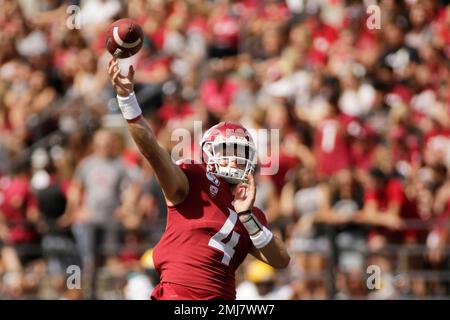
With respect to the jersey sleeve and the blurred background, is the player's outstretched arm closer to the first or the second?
the jersey sleeve

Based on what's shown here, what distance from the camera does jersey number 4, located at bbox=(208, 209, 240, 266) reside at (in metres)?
6.70

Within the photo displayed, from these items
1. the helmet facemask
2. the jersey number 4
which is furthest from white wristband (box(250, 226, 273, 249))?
the helmet facemask

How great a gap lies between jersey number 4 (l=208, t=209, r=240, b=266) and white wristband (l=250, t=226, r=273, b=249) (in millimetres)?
135

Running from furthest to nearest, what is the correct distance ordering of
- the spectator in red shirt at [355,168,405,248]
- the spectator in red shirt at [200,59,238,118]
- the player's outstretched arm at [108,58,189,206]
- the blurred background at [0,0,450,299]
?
the spectator in red shirt at [200,59,238,118], the spectator in red shirt at [355,168,405,248], the blurred background at [0,0,450,299], the player's outstretched arm at [108,58,189,206]

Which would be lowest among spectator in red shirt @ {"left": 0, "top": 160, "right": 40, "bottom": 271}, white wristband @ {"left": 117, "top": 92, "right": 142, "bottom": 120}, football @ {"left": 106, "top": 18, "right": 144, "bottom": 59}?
white wristband @ {"left": 117, "top": 92, "right": 142, "bottom": 120}

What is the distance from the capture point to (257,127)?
43.7 ft

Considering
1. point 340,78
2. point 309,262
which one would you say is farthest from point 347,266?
point 340,78

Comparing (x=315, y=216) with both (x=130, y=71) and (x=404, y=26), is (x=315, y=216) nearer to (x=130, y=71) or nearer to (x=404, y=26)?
(x=404, y=26)

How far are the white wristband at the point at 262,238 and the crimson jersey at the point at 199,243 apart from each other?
0.14 m

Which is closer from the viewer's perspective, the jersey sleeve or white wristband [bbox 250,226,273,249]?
white wristband [bbox 250,226,273,249]

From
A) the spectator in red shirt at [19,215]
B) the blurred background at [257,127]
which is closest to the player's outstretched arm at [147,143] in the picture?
the blurred background at [257,127]

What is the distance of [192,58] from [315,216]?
3.85m

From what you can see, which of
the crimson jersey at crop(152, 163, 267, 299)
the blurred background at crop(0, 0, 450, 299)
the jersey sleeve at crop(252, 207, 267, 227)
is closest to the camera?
the crimson jersey at crop(152, 163, 267, 299)

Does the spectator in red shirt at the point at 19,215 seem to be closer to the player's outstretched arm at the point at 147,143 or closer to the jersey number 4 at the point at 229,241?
the jersey number 4 at the point at 229,241
